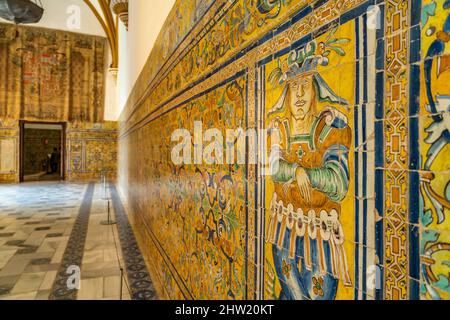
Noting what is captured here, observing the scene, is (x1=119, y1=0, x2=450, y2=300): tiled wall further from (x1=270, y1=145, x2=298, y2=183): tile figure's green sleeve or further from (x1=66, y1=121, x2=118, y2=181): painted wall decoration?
(x1=66, y1=121, x2=118, y2=181): painted wall decoration

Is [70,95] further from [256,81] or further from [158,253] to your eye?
[256,81]

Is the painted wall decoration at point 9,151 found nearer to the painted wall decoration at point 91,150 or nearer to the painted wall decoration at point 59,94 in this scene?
the painted wall decoration at point 59,94

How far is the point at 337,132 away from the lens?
1.92 ft

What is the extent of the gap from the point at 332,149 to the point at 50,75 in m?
10.3

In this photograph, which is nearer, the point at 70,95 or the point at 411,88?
the point at 411,88

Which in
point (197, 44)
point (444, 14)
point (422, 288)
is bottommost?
point (422, 288)

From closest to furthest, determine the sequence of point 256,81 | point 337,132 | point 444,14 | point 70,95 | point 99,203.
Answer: point 444,14, point 337,132, point 256,81, point 99,203, point 70,95

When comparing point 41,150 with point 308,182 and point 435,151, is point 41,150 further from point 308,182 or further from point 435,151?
point 435,151

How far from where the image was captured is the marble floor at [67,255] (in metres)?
2.07

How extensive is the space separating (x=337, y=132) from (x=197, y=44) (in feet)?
3.19

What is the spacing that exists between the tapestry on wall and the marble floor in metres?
4.82

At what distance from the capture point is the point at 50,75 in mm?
8961

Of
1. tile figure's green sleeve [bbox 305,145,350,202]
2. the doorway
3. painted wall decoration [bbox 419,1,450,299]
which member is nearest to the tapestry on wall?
the doorway
